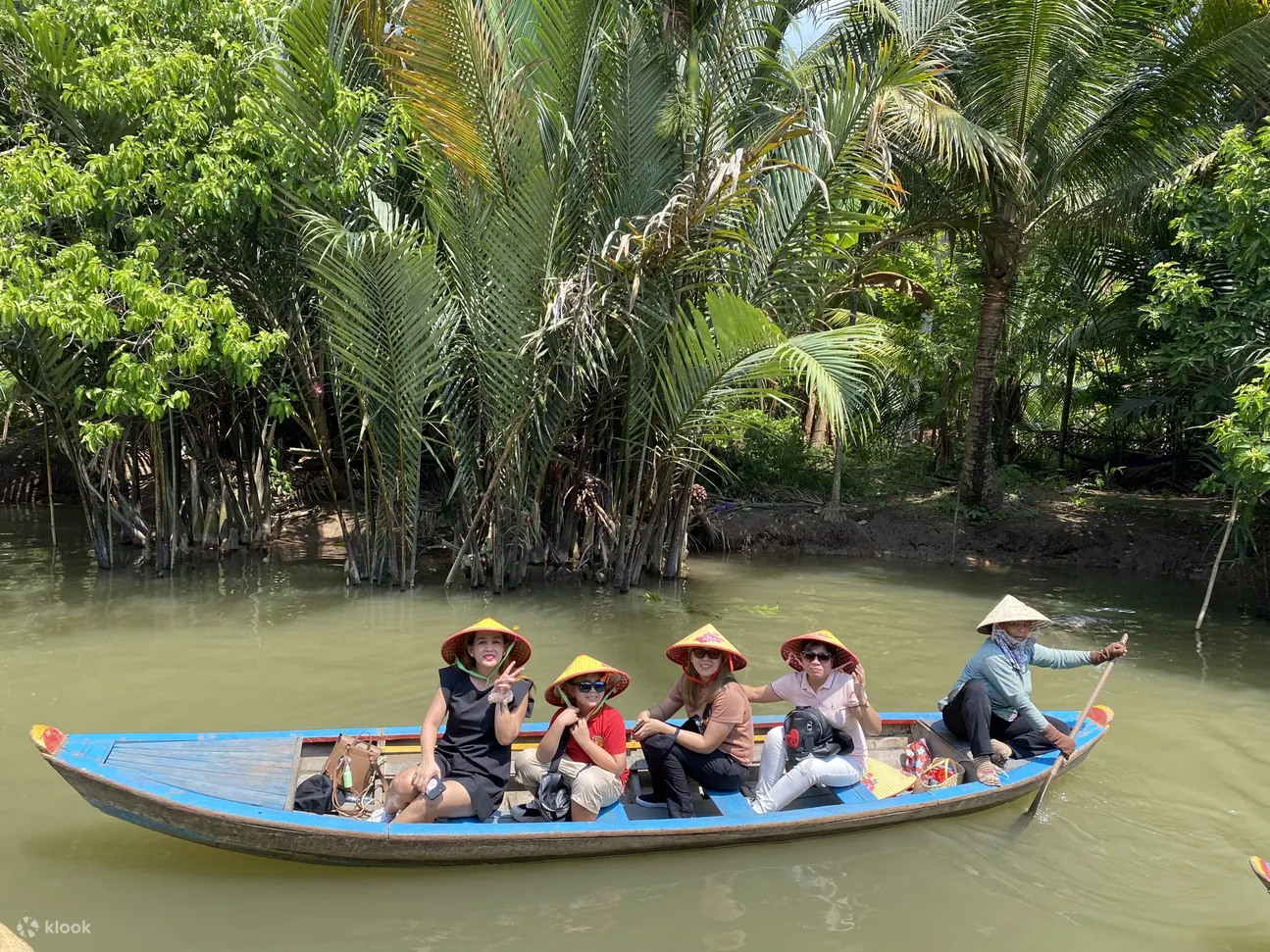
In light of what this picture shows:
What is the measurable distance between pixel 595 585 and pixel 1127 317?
295 inches

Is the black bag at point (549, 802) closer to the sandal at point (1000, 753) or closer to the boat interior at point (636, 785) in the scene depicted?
the boat interior at point (636, 785)

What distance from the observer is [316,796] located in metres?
4.79

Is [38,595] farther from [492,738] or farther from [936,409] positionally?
[936,409]

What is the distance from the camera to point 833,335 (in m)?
7.56

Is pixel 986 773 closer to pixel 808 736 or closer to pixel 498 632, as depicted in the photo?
pixel 808 736

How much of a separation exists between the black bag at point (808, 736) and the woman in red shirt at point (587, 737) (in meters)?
0.88

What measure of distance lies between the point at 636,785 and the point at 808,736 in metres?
0.98

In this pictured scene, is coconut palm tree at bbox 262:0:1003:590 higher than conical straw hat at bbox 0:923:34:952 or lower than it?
higher

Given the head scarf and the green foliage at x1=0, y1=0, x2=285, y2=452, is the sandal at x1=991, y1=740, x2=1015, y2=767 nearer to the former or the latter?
the head scarf

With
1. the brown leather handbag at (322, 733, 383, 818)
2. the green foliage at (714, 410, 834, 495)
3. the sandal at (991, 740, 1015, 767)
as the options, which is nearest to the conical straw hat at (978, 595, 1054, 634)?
the sandal at (991, 740, 1015, 767)

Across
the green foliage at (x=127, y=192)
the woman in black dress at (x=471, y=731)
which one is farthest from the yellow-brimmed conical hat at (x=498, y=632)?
the green foliage at (x=127, y=192)

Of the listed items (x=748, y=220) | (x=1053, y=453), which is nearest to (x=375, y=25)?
A: (x=748, y=220)

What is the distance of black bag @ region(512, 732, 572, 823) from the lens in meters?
4.84

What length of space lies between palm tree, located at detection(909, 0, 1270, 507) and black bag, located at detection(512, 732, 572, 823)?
28.6ft
